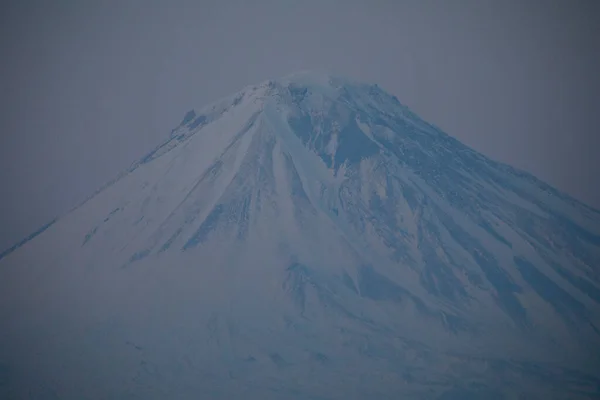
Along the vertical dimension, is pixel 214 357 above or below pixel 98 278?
below

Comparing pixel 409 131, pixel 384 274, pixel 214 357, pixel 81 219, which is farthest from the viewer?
pixel 409 131

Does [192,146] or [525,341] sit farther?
[192,146]

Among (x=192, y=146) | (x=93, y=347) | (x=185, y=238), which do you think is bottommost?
(x=93, y=347)

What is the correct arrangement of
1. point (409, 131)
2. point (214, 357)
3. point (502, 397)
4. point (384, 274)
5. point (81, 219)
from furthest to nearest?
point (409, 131)
point (81, 219)
point (384, 274)
point (214, 357)
point (502, 397)

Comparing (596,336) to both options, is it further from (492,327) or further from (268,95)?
(268,95)

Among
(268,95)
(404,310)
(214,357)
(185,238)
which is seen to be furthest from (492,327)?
(268,95)

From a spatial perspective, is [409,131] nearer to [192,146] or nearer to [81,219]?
[192,146]
